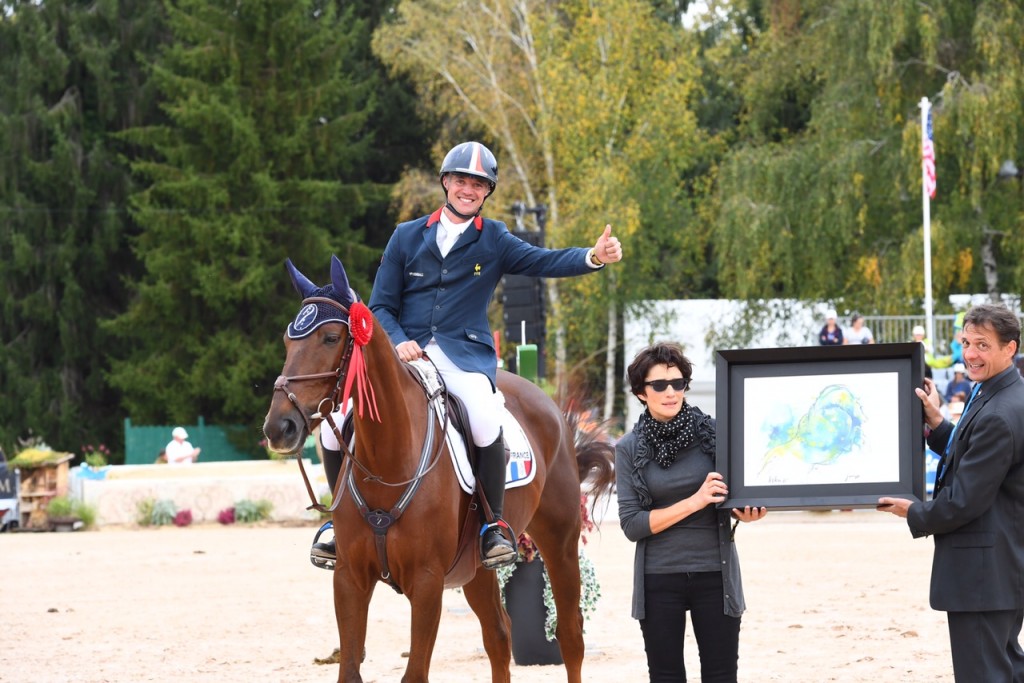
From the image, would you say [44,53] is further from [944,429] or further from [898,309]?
[944,429]

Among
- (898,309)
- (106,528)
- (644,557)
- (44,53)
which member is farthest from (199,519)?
(44,53)

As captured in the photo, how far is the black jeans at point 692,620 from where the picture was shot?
5.35m

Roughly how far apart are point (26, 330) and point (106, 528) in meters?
18.1

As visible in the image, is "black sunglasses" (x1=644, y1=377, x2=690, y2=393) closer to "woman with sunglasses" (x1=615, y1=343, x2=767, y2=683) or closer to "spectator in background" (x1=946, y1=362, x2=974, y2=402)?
"woman with sunglasses" (x1=615, y1=343, x2=767, y2=683)

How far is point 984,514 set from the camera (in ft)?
16.4

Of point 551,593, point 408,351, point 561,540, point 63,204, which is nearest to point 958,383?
point 551,593

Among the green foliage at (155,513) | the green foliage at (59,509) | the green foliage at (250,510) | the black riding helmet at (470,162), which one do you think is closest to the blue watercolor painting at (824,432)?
the black riding helmet at (470,162)

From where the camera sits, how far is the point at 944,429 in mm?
5508

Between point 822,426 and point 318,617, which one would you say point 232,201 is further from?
point 822,426

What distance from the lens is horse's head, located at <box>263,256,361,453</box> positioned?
544cm

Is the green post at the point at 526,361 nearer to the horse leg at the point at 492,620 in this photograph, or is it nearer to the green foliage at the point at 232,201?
the horse leg at the point at 492,620

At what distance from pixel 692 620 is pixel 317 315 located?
1.92 meters

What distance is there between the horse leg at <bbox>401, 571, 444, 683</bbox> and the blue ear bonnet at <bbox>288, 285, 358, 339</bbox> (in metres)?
1.20

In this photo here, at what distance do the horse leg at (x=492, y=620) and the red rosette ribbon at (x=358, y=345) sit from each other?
1633 millimetres
